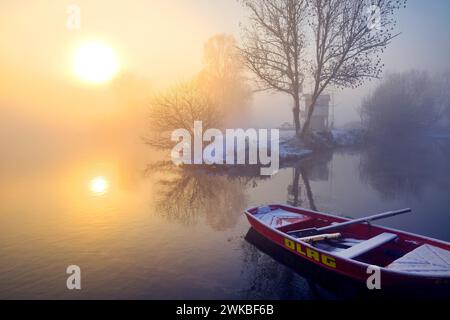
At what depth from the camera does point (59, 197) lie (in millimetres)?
15930

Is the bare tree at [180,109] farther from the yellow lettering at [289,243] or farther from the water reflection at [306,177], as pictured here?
the yellow lettering at [289,243]

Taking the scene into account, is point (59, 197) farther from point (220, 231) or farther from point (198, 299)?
point (198, 299)

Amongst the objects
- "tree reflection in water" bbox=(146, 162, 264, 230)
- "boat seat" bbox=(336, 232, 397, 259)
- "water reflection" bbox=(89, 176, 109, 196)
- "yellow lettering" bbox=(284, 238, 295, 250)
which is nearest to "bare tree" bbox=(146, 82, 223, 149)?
"tree reflection in water" bbox=(146, 162, 264, 230)

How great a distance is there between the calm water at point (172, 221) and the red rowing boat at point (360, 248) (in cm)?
71

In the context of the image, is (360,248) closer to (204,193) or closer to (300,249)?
(300,249)

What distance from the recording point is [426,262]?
22.8 ft

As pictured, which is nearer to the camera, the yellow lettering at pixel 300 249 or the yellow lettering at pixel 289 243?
the yellow lettering at pixel 300 249

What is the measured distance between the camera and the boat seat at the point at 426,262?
6.45 m

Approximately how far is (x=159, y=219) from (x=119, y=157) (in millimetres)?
19123

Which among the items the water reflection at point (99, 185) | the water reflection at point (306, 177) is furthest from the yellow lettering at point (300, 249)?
the water reflection at point (99, 185)

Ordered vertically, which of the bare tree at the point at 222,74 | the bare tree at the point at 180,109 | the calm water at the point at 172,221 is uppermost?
the bare tree at the point at 222,74

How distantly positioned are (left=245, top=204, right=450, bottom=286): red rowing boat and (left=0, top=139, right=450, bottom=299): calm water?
711 millimetres

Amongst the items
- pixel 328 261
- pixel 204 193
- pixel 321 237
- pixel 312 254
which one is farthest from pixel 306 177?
pixel 328 261
